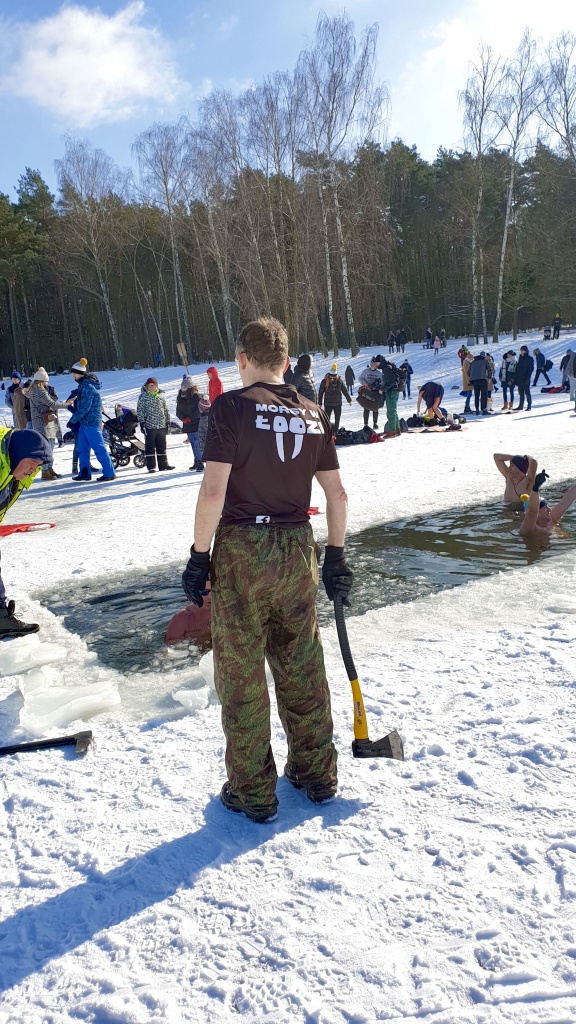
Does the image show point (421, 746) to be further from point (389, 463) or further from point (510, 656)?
point (389, 463)

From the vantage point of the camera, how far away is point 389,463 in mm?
11211

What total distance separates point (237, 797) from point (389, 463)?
29.6ft

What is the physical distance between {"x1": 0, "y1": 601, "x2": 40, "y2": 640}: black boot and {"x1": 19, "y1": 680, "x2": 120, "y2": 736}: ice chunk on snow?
109 cm

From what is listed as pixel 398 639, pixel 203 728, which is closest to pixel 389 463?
pixel 398 639

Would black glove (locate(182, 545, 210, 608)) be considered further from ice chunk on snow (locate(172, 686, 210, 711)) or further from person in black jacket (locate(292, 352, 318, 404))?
person in black jacket (locate(292, 352, 318, 404))

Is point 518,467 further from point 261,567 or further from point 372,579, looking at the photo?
point 261,567

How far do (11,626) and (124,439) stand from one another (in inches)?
341

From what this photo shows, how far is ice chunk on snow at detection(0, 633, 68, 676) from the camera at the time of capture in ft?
13.5

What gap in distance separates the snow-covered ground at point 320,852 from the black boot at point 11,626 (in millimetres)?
263

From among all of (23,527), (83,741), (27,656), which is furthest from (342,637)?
(23,527)

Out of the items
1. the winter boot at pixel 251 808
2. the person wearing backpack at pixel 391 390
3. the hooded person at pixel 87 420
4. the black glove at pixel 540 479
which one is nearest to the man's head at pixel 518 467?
the black glove at pixel 540 479

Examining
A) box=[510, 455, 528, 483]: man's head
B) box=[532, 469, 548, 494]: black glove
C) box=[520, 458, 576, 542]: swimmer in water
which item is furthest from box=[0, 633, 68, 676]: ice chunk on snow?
box=[510, 455, 528, 483]: man's head

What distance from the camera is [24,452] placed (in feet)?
13.3

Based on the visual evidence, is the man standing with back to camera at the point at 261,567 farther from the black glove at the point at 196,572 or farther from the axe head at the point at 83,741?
the axe head at the point at 83,741
